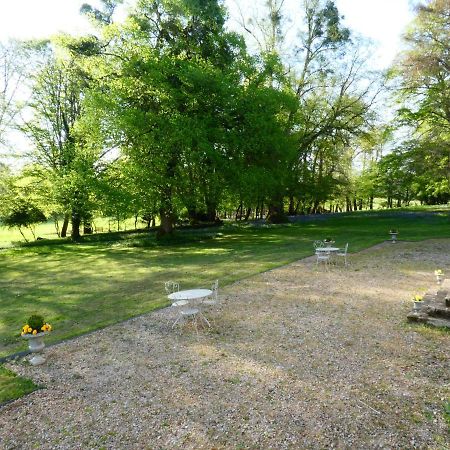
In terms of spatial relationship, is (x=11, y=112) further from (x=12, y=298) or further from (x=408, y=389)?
(x=408, y=389)

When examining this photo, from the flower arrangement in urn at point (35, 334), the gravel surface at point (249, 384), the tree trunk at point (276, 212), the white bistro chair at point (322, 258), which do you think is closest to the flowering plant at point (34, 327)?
the flower arrangement in urn at point (35, 334)

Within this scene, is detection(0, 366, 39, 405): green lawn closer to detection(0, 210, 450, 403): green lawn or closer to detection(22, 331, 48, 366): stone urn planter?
detection(0, 210, 450, 403): green lawn

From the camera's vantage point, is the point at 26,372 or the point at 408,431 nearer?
the point at 408,431

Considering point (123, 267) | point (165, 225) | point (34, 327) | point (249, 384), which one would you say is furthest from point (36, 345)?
point (165, 225)

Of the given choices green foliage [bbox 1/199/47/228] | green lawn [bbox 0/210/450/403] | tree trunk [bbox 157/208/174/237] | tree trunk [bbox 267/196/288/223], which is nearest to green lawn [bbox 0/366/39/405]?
green lawn [bbox 0/210/450/403]

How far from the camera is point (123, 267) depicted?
1633 cm

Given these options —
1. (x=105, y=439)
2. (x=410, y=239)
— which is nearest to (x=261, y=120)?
(x=410, y=239)

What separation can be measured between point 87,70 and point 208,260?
16166mm

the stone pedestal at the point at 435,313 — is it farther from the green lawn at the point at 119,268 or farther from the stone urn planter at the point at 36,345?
the stone urn planter at the point at 36,345

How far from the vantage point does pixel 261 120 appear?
20891 millimetres

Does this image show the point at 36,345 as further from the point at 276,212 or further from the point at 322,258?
the point at 276,212

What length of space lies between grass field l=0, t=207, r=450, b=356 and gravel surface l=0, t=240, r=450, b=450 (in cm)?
195

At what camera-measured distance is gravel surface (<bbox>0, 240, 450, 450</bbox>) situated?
14.5ft

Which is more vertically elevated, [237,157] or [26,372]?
[237,157]
